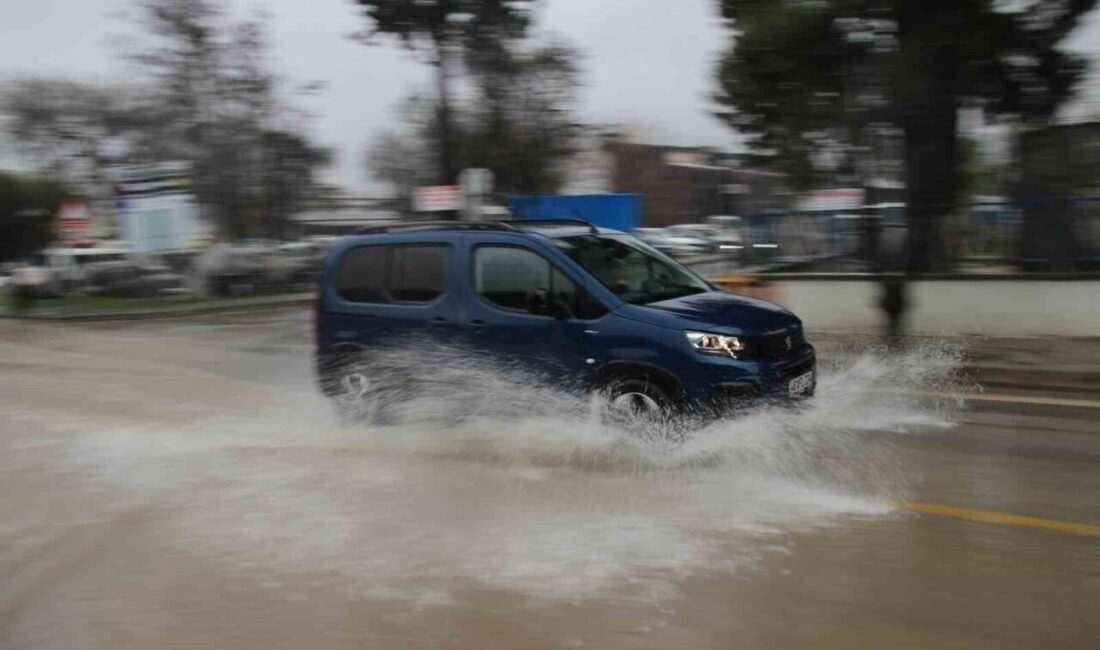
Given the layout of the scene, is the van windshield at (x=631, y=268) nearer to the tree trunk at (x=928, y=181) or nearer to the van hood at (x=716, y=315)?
the van hood at (x=716, y=315)

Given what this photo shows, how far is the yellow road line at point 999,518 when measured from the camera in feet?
15.7

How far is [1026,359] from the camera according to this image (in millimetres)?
10023

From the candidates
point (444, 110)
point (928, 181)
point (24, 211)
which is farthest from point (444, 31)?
point (24, 211)

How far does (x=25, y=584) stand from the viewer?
4.53 meters

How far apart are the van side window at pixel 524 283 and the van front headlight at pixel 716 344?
737mm

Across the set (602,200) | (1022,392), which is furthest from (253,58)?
(1022,392)

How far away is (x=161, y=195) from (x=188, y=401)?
19.0 meters

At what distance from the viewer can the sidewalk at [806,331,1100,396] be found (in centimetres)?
906

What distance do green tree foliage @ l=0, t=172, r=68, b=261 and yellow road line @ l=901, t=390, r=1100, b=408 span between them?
5408 centimetres

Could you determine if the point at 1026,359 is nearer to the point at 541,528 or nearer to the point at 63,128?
the point at 541,528

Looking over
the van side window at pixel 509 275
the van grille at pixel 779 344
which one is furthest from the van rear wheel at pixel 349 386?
the van grille at pixel 779 344

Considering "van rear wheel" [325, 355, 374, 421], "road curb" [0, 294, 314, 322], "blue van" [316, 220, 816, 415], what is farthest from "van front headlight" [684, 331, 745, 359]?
"road curb" [0, 294, 314, 322]

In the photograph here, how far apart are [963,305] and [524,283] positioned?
767 centimetres

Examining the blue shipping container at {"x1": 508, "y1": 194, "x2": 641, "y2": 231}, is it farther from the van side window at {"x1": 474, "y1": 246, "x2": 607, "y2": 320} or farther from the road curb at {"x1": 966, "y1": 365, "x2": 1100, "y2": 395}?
the van side window at {"x1": 474, "y1": 246, "x2": 607, "y2": 320}
